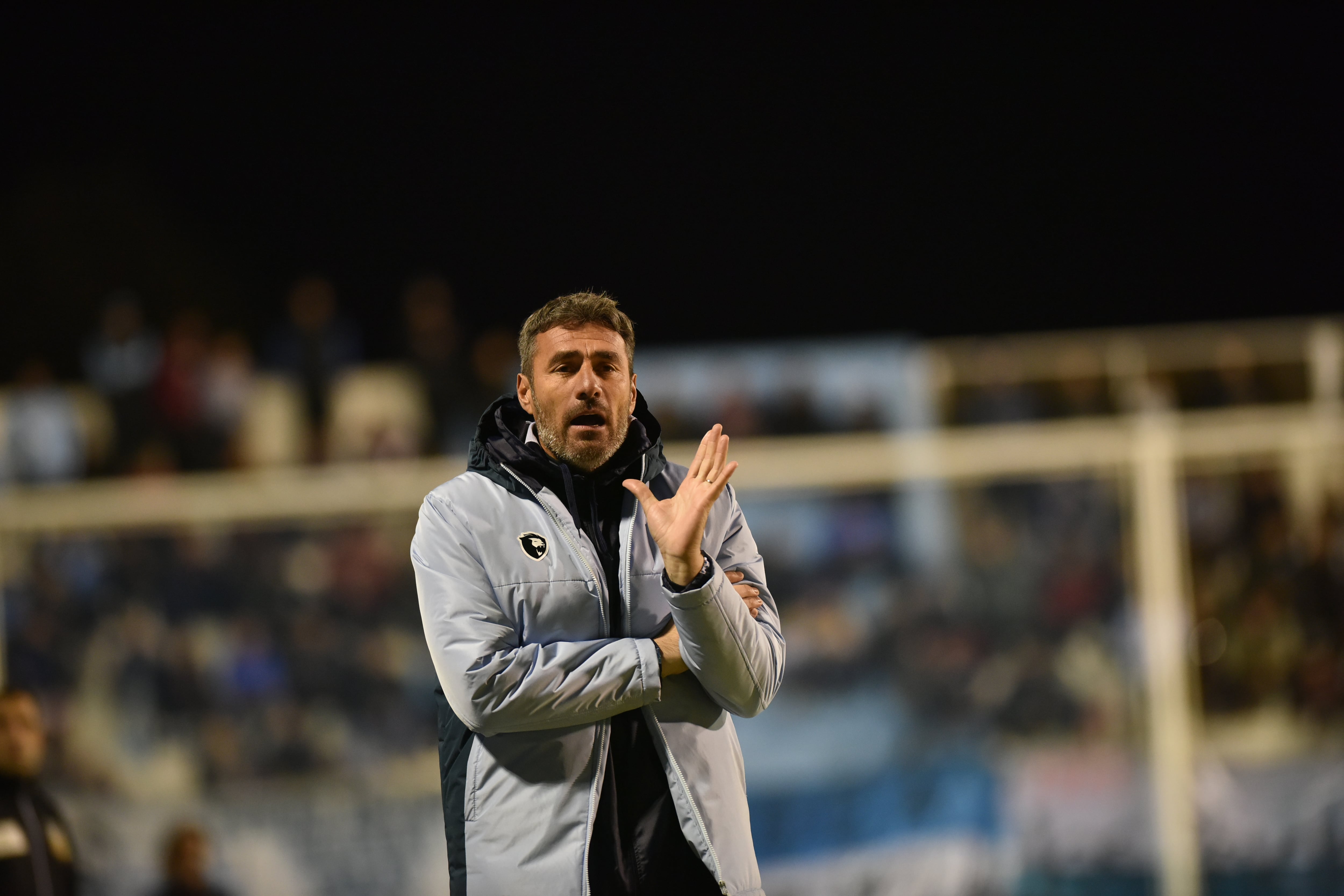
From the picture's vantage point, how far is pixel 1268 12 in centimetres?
1088

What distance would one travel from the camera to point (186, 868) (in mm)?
5629

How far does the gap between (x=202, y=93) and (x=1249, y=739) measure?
31.8ft

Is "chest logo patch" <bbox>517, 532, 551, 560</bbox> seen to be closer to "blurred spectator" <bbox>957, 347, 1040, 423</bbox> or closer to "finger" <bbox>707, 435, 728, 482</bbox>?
"finger" <bbox>707, 435, 728, 482</bbox>

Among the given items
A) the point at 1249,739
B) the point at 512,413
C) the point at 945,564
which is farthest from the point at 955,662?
the point at 512,413

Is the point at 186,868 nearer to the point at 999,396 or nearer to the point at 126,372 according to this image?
the point at 126,372

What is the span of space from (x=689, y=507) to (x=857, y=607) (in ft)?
16.5

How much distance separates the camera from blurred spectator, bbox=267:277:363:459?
23.8 ft

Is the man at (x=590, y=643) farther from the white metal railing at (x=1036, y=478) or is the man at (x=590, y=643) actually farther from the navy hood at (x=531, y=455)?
the white metal railing at (x=1036, y=478)

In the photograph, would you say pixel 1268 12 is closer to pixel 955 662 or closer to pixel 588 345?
pixel 955 662

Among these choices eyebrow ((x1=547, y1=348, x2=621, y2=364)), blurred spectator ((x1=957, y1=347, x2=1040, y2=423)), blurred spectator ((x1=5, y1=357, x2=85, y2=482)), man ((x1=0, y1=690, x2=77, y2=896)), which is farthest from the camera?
blurred spectator ((x1=957, y1=347, x2=1040, y2=423))

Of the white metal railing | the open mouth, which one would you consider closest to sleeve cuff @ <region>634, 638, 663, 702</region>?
the open mouth

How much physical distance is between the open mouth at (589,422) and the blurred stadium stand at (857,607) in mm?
4387

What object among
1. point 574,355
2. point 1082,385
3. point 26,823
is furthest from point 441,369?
point 574,355

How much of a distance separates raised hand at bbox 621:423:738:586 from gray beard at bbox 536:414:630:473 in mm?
62
